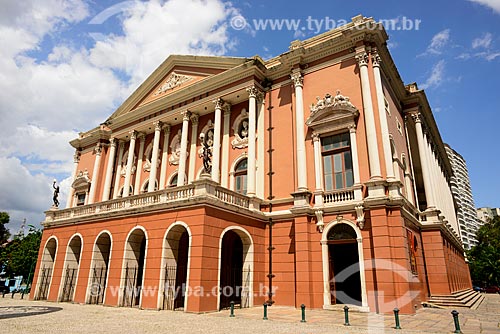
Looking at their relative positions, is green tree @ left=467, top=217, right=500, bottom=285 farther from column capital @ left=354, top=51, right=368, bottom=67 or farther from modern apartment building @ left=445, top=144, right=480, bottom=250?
modern apartment building @ left=445, top=144, right=480, bottom=250

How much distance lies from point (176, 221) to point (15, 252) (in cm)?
3690

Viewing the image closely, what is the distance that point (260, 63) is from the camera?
824 inches

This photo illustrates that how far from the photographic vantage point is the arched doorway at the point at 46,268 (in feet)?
69.1

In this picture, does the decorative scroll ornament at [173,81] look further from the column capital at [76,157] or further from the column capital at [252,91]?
the column capital at [76,157]

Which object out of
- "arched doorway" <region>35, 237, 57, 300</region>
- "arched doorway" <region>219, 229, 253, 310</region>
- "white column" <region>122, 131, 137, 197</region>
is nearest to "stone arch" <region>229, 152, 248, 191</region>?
"arched doorway" <region>219, 229, 253, 310</region>

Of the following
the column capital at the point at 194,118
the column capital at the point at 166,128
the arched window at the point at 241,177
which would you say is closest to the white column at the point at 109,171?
the column capital at the point at 166,128

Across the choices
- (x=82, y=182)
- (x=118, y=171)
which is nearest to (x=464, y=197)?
(x=118, y=171)

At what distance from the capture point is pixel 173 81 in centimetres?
2534

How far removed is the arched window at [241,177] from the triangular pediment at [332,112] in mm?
5033

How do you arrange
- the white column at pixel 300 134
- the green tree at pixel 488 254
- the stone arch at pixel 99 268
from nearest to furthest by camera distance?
1. the white column at pixel 300 134
2. the stone arch at pixel 99 268
3. the green tree at pixel 488 254

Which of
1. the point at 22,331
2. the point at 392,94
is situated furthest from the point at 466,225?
the point at 22,331

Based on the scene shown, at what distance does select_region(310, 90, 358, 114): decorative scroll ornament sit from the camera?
17684mm

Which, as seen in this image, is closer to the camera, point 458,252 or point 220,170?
point 220,170

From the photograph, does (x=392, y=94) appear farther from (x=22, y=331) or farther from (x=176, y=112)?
(x=22, y=331)
